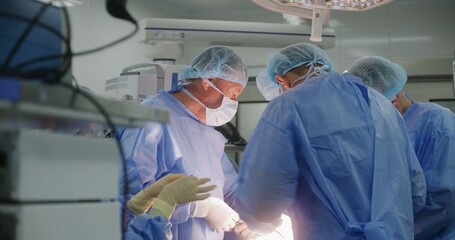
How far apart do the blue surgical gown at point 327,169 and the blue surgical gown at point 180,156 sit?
418mm

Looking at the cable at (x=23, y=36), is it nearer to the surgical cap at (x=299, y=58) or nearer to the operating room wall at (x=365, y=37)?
the surgical cap at (x=299, y=58)

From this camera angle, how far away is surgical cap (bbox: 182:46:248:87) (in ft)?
7.48

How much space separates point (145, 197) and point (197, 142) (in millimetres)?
558

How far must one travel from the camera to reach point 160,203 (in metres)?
1.63

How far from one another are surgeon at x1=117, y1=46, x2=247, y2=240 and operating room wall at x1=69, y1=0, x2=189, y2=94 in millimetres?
1602

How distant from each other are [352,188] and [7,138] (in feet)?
3.50

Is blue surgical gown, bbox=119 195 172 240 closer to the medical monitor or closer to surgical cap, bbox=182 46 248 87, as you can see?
the medical monitor

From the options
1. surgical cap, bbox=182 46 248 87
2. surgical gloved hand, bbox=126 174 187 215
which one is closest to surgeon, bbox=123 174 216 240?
surgical gloved hand, bbox=126 174 187 215

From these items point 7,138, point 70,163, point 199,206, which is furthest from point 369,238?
point 7,138

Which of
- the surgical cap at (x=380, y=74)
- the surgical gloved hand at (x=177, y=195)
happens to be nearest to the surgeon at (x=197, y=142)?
the surgical gloved hand at (x=177, y=195)

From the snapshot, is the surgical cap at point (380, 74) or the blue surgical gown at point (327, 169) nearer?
the blue surgical gown at point (327, 169)

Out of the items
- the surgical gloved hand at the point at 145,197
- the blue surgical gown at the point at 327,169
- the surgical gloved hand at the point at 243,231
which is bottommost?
the surgical gloved hand at the point at 243,231

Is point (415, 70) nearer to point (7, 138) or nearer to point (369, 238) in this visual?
point (369, 238)

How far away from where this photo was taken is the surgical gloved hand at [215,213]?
6.47ft
